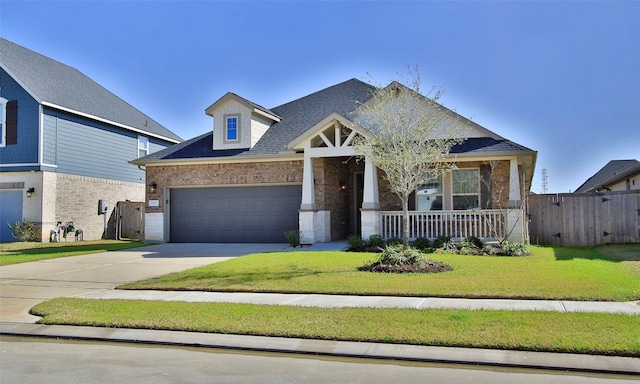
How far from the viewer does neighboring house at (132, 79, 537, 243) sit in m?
17.6

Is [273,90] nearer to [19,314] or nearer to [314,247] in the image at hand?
[314,247]

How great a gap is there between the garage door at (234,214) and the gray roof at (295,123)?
1.43 m

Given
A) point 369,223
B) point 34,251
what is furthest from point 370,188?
point 34,251

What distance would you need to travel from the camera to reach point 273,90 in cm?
2441

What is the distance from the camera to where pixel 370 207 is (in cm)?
1770

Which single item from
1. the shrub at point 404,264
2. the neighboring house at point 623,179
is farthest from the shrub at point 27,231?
the neighboring house at point 623,179

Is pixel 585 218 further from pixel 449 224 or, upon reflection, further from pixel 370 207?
pixel 370 207

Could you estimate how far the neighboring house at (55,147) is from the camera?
74.0 ft

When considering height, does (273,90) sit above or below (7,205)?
above

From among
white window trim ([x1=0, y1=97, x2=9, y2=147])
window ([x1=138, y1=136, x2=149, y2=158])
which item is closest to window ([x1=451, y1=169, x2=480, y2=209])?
window ([x1=138, y1=136, x2=149, y2=158])

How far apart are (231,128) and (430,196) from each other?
26.9 feet

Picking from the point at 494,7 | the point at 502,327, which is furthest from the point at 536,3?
the point at 502,327

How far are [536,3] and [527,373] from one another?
12.5 meters

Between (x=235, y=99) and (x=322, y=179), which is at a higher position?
(x=235, y=99)
